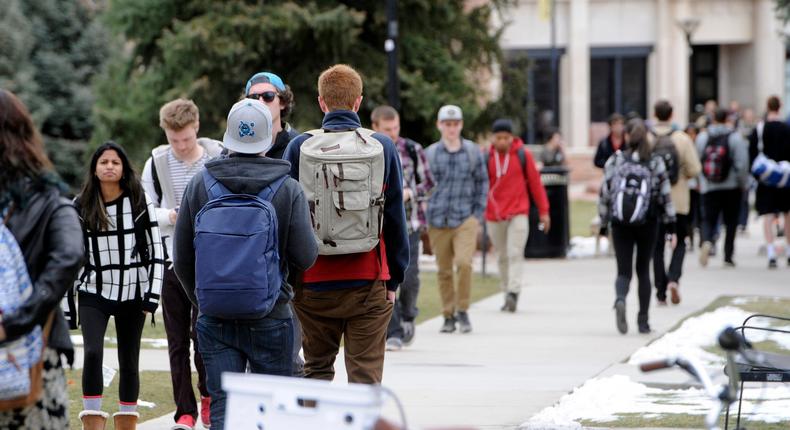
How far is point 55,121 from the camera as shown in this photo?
108ft

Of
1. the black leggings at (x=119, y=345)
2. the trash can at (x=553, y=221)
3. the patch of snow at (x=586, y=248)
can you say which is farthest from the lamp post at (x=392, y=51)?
the black leggings at (x=119, y=345)

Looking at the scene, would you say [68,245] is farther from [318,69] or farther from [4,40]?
[4,40]

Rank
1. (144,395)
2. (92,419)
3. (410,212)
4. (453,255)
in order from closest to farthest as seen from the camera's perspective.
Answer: (92,419) < (144,395) < (410,212) < (453,255)

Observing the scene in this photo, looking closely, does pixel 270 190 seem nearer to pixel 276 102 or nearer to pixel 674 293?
pixel 276 102

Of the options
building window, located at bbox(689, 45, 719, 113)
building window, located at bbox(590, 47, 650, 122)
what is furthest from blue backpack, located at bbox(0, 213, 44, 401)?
building window, located at bbox(689, 45, 719, 113)

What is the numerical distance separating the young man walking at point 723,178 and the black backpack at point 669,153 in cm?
481

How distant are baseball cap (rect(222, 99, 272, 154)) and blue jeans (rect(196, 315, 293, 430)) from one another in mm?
723

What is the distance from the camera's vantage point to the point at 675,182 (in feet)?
46.2

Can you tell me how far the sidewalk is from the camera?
28.9 ft

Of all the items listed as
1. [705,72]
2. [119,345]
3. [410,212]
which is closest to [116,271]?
[119,345]

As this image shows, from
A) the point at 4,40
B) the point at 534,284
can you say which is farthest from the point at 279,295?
the point at 4,40

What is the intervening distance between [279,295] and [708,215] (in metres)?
14.2

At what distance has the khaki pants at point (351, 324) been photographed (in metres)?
6.62

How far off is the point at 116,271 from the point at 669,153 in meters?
7.72
